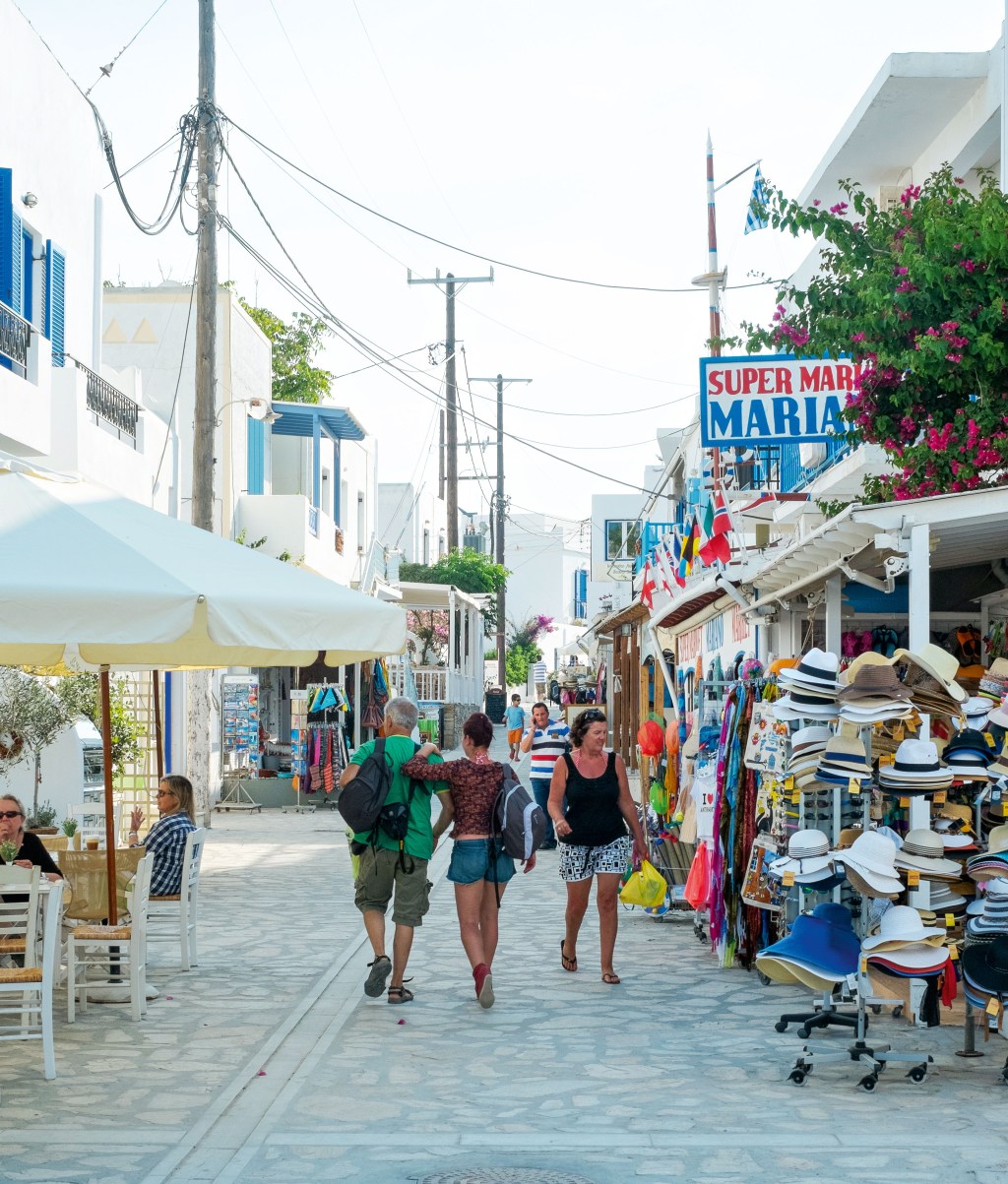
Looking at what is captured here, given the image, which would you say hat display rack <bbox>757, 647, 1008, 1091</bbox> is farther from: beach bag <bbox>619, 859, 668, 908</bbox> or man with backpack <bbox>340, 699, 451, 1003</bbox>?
beach bag <bbox>619, 859, 668, 908</bbox>

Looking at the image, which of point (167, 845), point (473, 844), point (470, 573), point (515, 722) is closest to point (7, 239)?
point (167, 845)

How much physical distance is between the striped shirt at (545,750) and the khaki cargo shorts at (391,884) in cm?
720

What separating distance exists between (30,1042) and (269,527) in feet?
60.2

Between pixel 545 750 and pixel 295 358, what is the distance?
23.5 meters

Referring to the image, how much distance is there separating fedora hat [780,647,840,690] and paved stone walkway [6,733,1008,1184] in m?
1.81

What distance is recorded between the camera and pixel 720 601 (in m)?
14.6

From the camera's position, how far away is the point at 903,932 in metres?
7.00

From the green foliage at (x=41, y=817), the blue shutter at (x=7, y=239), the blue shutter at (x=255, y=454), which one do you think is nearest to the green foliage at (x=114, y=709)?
the green foliage at (x=41, y=817)

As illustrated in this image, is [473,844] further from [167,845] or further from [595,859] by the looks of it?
[167,845]

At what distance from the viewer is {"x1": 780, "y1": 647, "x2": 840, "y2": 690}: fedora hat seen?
297 inches

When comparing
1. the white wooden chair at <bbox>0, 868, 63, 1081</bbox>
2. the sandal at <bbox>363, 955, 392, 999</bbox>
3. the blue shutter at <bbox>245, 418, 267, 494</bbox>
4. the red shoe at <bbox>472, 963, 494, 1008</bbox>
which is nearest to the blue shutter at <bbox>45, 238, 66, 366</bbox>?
the sandal at <bbox>363, 955, 392, 999</bbox>

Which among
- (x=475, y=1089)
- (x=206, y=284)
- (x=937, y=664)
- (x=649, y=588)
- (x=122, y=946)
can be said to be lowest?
(x=475, y=1089)

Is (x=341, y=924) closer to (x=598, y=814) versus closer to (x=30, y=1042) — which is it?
(x=598, y=814)

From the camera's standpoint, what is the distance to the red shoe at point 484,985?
8609 mm
